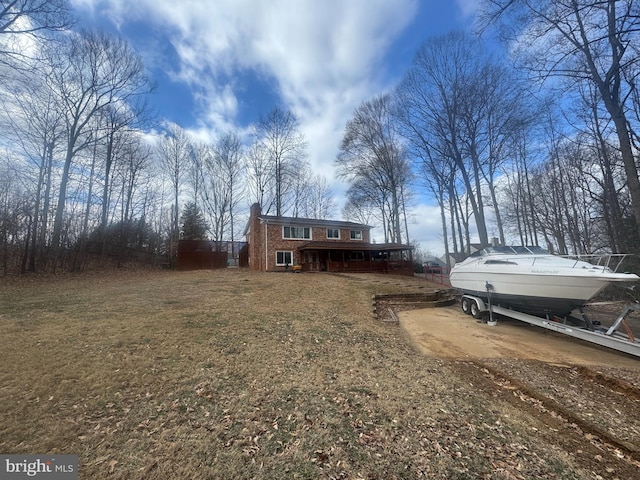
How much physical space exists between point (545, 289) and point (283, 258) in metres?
17.5

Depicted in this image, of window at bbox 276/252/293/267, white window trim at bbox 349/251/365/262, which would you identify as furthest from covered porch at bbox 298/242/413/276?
white window trim at bbox 349/251/365/262

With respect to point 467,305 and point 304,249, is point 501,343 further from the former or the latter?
point 304,249

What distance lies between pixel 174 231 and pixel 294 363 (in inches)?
1067

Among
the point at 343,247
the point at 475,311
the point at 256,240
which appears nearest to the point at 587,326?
the point at 475,311

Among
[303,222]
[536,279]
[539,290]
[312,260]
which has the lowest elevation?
[539,290]

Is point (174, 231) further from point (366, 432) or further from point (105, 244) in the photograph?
point (366, 432)

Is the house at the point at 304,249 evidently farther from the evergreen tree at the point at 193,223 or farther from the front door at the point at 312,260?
the evergreen tree at the point at 193,223

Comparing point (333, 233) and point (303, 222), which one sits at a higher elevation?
point (303, 222)

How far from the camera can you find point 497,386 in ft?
13.6

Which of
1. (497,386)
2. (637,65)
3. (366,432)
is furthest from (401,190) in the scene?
(366,432)

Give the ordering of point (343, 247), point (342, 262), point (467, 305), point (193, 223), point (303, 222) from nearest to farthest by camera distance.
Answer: point (467, 305)
point (343, 247)
point (342, 262)
point (303, 222)
point (193, 223)

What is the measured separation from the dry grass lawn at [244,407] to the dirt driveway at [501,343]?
3.52 ft

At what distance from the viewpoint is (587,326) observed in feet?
20.5

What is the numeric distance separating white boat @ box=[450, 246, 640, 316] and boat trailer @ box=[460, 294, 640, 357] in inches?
11.5
